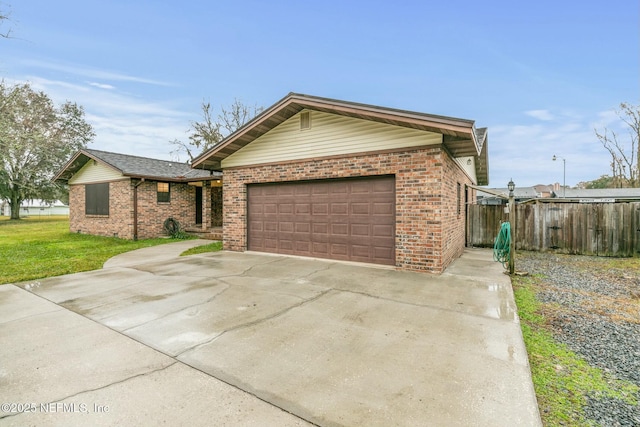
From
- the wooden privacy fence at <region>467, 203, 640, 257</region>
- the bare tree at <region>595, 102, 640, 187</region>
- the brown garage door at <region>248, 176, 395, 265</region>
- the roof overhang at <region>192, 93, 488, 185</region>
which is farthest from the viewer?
the bare tree at <region>595, 102, 640, 187</region>

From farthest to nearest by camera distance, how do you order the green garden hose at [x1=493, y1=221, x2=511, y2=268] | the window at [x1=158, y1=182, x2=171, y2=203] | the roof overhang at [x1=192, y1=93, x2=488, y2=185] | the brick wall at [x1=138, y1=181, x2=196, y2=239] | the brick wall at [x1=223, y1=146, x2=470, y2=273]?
the window at [x1=158, y1=182, x2=171, y2=203] < the brick wall at [x1=138, y1=181, x2=196, y2=239] < the green garden hose at [x1=493, y1=221, x2=511, y2=268] < the brick wall at [x1=223, y1=146, x2=470, y2=273] < the roof overhang at [x1=192, y1=93, x2=488, y2=185]

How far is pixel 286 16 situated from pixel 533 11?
31.0 feet

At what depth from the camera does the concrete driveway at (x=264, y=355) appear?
206 centimetres

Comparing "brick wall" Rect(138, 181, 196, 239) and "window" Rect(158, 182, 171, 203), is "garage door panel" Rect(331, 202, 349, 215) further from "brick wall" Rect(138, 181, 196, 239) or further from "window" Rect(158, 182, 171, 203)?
"window" Rect(158, 182, 171, 203)

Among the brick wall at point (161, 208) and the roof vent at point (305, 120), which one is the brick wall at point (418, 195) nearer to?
the roof vent at point (305, 120)

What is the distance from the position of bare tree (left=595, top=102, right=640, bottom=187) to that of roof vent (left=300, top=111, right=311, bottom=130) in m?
31.2

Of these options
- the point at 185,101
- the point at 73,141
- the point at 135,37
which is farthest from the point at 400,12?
the point at 73,141

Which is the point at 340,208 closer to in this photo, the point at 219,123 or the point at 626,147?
the point at 219,123

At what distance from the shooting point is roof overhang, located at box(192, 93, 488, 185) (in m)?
5.75

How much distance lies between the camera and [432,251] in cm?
630

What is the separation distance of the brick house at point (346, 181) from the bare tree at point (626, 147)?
27.2m

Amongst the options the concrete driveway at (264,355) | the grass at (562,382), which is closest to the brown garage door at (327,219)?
the concrete driveway at (264,355)

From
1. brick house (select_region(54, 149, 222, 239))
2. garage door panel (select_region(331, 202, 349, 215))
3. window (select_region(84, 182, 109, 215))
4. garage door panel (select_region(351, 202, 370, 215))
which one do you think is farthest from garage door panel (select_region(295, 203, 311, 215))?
window (select_region(84, 182, 109, 215))

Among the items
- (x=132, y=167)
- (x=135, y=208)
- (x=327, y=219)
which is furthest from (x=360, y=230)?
(x=132, y=167)
